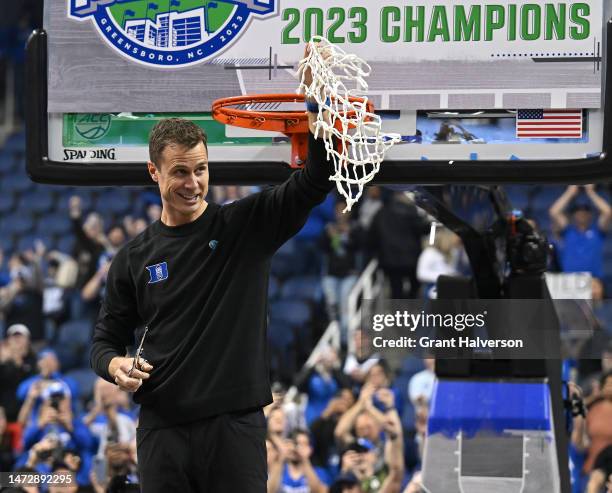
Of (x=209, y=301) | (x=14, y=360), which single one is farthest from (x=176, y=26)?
(x=14, y=360)

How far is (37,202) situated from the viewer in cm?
1055

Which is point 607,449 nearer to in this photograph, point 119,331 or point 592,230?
point 592,230

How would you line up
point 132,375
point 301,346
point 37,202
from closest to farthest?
point 132,375 → point 301,346 → point 37,202

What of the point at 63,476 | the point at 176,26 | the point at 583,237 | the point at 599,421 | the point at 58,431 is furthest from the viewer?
the point at 583,237

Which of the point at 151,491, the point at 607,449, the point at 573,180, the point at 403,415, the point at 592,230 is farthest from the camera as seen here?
the point at 592,230

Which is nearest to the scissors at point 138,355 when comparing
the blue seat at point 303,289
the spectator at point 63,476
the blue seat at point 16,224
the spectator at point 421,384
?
the spectator at point 63,476

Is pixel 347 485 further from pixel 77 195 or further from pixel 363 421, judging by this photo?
pixel 77 195

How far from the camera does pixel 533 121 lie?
344 cm

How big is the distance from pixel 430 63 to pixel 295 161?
0.47m

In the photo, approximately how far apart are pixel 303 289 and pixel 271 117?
19.3ft

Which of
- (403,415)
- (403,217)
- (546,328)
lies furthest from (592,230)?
(546,328)

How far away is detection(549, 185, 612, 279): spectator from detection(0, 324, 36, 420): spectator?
383 centimetres

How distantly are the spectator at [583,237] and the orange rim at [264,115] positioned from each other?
5.50 meters

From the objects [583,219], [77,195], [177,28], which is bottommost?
[177,28]
